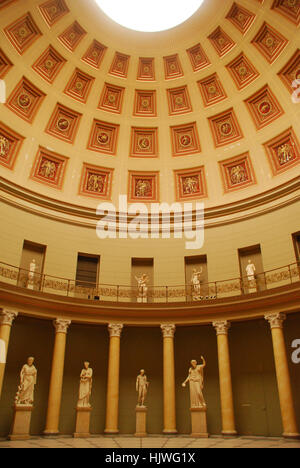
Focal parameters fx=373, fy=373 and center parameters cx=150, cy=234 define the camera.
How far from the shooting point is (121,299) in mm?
19000

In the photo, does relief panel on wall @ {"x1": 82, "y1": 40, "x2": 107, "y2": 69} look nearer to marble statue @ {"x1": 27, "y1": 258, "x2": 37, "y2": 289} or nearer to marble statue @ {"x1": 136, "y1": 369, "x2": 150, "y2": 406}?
marble statue @ {"x1": 27, "y1": 258, "x2": 37, "y2": 289}

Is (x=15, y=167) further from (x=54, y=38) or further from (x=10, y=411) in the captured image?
(x=10, y=411)

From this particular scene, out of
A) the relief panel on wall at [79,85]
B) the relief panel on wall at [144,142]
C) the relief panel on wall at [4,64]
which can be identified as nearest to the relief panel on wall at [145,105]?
the relief panel on wall at [144,142]

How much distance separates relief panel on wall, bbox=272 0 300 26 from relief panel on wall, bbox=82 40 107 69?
9166 mm

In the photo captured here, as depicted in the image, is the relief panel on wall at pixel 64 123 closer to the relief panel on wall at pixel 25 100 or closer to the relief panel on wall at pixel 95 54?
the relief panel on wall at pixel 25 100

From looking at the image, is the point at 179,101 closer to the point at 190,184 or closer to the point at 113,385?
the point at 190,184

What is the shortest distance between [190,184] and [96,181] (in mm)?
5584

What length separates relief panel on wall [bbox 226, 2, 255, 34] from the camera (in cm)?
1872

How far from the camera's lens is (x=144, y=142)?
75.2 ft

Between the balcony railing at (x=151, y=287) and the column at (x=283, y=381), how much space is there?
5.64ft

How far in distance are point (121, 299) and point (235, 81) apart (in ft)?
44.4

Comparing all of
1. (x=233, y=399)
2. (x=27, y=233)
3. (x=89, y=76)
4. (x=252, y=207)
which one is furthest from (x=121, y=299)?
(x=89, y=76)

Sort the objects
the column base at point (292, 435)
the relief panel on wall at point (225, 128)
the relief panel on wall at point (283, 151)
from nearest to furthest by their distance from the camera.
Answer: the column base at point (292, 435)
the relief panel on wall at point (283, 151)
the relief panel on wall at point (225, 128)

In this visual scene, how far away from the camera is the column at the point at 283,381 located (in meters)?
13.9
